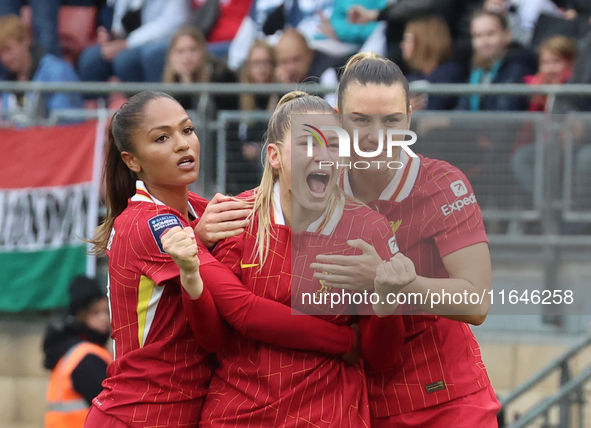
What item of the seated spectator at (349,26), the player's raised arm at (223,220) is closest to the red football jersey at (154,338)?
the player's raised arm at (223,220)

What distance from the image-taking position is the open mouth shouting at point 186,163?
272cm

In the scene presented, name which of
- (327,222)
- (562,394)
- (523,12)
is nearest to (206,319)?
(327,222)

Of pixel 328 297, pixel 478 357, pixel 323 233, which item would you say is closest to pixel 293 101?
pixel 323 233

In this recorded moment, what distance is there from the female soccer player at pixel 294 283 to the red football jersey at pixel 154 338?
109mm

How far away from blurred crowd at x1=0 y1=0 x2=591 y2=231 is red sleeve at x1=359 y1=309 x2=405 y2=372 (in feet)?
9.83

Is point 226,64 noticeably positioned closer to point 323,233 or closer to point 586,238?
point 586,238

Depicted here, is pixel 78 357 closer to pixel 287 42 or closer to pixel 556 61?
pixel 287 42

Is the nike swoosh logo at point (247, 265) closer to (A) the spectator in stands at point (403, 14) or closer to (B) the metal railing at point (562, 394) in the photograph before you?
(B) the metal railing at point (562, 394)

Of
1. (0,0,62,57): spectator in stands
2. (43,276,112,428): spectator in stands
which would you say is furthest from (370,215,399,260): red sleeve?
(0,0,62,57): spectator in stands

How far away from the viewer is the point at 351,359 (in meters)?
2.51

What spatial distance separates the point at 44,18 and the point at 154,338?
19.0 ft

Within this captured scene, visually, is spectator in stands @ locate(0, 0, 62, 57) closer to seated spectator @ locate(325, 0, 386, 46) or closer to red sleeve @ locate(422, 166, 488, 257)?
seated spectator @ locate(325, 0, 386, 46)

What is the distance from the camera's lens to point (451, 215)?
253cm

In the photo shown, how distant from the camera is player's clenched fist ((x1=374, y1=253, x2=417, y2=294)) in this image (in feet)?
7.30
